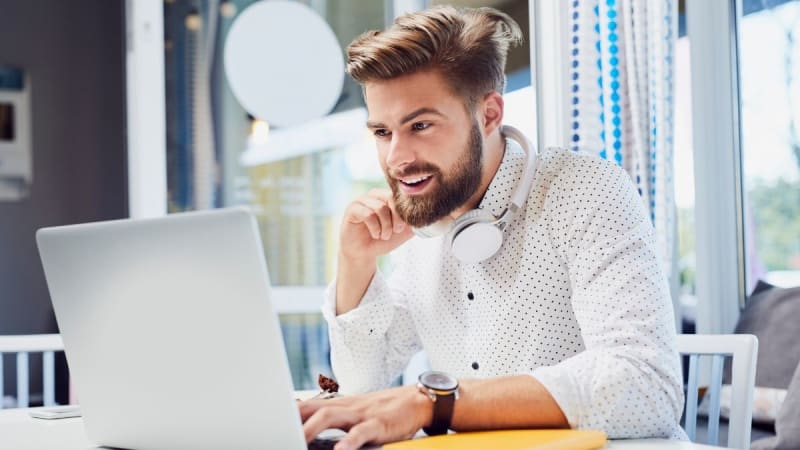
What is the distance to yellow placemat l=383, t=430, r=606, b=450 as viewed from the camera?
0.96 metres

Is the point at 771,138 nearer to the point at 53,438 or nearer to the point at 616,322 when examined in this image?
the point at 616,322

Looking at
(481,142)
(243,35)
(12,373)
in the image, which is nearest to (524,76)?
(243,35)

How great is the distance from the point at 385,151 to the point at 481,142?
163 mm

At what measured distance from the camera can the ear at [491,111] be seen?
1.57m

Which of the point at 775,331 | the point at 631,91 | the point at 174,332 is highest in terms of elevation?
the point at 631,91

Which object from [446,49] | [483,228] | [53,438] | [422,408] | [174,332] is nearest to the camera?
[174,332]

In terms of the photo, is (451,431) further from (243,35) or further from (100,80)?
(100,80)

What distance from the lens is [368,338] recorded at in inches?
64.1

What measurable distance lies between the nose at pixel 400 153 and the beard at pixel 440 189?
0.5 inches

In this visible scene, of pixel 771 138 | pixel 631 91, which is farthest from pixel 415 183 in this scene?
pixel 771 138

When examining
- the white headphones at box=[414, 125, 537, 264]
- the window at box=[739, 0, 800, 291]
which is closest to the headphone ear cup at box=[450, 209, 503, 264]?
the white headphones at box=[414, 125, 537, 264]

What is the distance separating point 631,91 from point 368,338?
4.63ft

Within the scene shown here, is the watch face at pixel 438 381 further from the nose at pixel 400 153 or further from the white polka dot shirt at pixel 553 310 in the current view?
the nose at pixel 400 153

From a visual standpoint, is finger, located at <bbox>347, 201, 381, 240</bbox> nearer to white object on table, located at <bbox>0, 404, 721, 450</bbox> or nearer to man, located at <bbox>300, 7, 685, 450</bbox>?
man, located at <bbox>300, 7, 685, 450</bbox>
